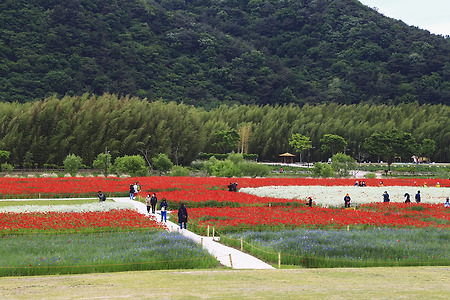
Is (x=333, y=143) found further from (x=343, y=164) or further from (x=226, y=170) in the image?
(x=226, y=170)

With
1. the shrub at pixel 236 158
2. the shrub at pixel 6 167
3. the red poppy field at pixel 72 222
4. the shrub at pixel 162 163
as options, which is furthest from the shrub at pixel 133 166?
the red poppy field at pixel 72 222

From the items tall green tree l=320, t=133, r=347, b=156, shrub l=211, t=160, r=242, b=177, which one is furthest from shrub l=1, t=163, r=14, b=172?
tall green tree l=320, t=133, r=347, b=156

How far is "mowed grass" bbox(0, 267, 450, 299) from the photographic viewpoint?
41.1 feet

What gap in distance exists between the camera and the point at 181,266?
16531 millimetres

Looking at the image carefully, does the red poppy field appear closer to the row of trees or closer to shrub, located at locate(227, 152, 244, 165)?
shrub, located at locate(227, 152, 244, 165)

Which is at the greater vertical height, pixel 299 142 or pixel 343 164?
pixel 299 142

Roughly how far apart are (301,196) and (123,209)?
14.7 meters

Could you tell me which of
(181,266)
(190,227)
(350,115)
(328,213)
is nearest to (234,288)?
(181,266)

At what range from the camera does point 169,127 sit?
287ft

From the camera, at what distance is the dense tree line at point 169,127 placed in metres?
74.1

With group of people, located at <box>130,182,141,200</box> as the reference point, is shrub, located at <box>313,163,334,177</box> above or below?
above

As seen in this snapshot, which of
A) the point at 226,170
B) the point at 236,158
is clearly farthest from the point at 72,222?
the point at 236,158

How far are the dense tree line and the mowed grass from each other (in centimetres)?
6062

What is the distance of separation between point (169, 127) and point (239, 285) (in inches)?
2944
